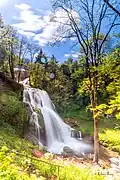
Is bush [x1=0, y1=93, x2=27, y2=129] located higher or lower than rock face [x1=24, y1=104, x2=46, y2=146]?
higher

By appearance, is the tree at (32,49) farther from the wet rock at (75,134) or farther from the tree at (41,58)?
the wet rock at (75,134)

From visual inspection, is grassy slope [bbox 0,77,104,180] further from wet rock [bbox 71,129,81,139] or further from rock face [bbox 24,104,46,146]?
wet rock [bbox 71,129,81,139]

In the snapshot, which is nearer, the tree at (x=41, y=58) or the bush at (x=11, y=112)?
the bush at (x=11, y=112)

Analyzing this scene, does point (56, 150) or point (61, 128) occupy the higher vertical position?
point (61, 128)

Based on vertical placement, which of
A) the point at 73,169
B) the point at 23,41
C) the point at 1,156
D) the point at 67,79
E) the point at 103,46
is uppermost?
the point at 23,41

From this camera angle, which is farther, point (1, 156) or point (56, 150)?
point (56, 150)

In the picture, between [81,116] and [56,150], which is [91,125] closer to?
[81,116]

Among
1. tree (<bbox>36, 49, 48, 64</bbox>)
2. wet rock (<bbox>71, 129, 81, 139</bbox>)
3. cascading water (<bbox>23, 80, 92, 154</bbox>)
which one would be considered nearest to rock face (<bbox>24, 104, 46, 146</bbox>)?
cascading water (<bbox>23, 80, 92, 154</bbox>)

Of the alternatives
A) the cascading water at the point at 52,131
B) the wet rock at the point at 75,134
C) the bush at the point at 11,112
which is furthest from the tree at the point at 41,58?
the bush at the point at 11,112

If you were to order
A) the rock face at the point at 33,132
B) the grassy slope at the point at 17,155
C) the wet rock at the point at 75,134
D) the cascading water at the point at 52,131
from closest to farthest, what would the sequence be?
1. the grassy slope at the point at 17,155
2. the rock face at the point at 33,132
3. the cascading water at the point at 52,131
4. the wet rock at the point at 75,134

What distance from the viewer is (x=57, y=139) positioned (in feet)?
62.4

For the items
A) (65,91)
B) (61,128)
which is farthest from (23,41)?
(61,128)

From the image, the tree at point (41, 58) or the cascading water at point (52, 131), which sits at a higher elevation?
the tree at point (41, 58)

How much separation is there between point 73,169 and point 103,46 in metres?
6.32
